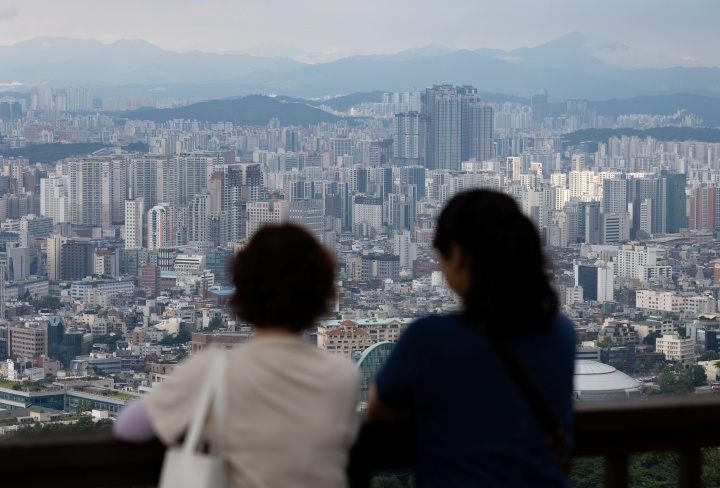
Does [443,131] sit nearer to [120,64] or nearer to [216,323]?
[120,64]

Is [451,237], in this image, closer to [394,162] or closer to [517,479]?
[517,479]

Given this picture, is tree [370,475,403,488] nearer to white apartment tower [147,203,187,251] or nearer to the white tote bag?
the white tote bag

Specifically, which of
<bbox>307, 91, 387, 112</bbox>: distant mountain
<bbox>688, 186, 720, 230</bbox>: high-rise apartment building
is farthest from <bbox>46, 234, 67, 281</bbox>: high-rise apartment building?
<bbox>307, 91, 387, 112</bbox>: distant mountain

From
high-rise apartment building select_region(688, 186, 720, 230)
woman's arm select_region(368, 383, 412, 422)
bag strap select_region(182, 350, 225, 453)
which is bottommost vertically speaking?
high-rise apartment building select_region(688, 186, 720, 230)

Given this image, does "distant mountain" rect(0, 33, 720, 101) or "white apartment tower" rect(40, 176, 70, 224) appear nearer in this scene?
"white apartment tower" rect(40, 176, 70, 224)

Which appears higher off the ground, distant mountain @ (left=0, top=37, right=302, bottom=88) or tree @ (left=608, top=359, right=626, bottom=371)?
distant mountain @ (left=0, top=37, right=302, bottom=88)

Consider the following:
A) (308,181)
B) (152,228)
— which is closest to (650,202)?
(308,181)

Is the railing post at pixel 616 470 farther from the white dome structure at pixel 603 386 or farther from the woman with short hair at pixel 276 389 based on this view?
the white dome structure at pixel 603 386
